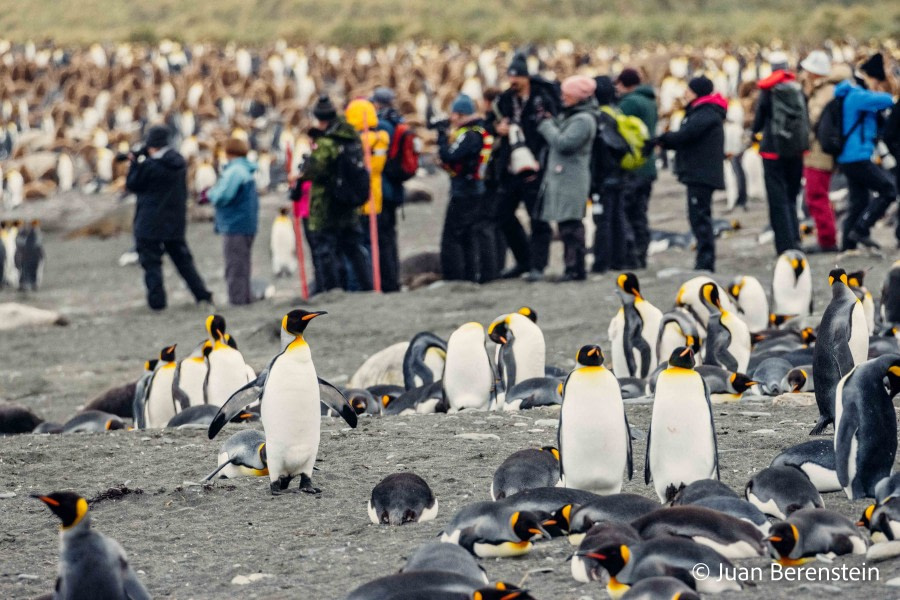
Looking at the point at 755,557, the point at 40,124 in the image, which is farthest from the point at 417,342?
the point at 40,124

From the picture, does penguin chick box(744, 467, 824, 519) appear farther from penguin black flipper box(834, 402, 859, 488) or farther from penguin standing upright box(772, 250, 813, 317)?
penguin standing upright box(772, 250, 813, 317)

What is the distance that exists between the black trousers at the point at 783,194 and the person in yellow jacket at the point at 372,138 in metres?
2.93

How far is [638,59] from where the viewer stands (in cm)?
3141

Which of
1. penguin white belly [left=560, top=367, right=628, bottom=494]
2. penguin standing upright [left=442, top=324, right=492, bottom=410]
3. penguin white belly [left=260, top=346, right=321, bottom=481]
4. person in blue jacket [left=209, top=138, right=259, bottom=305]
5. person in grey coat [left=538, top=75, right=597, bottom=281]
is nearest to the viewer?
penguin white belly [left=560, top=367, right=628, bottom=494]

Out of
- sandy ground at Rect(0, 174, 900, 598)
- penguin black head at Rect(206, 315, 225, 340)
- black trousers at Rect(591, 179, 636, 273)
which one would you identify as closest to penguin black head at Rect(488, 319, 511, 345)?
sandy ground at Rect(0, 174, 900, 598)

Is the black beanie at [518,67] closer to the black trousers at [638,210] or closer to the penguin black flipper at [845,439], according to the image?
the black trousers at [638,210]

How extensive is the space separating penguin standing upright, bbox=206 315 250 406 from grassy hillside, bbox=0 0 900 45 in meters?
33.7

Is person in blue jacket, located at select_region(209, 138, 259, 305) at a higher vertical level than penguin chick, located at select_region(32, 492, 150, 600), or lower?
higher

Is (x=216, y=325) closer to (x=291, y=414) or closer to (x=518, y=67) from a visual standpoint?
(x=291, y=414)

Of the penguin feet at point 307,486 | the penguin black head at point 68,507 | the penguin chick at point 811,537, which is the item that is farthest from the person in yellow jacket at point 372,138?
the penguin black head at point 68,507

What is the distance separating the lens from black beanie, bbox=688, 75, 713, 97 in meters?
10.1

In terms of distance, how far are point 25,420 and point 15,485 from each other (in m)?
2.67

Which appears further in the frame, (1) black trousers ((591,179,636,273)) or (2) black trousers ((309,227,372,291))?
(2) black trousers ((309,227,372,291))

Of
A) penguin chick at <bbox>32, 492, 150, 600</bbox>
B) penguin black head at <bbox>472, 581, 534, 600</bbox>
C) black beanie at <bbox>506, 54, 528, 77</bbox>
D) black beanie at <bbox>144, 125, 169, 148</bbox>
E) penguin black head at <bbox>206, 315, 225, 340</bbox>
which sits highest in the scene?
black beanie at <bbox>506, 54, 528, 77</bbox>
